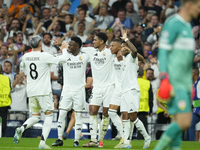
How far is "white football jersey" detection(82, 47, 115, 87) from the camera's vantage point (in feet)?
32.7

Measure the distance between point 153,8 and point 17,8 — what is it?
6497mm

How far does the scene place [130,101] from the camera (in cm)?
928

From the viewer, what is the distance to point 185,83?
4930mm

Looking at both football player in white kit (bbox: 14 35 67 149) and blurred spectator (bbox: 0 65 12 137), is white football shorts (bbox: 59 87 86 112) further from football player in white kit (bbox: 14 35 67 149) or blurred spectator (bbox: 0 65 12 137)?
blurred spectator (bbox: 0 65 12 137)

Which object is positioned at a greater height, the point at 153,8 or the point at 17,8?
the point at 17,8

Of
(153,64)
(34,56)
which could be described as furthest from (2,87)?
(153,64)

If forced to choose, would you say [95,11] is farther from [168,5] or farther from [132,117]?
[132,117]

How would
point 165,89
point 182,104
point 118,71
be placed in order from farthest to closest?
point 118,71
point 182,104
point 165,89

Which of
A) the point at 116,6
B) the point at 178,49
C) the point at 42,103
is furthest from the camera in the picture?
the point at 116,6

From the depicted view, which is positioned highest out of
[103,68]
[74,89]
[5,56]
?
[5,56]

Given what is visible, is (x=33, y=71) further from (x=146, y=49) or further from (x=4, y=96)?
(x=146, y=49)

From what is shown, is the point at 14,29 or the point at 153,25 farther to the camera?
the point at 14,29

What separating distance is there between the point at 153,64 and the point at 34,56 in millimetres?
7223

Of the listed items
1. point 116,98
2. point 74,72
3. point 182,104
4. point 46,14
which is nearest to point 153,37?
point 46,14
